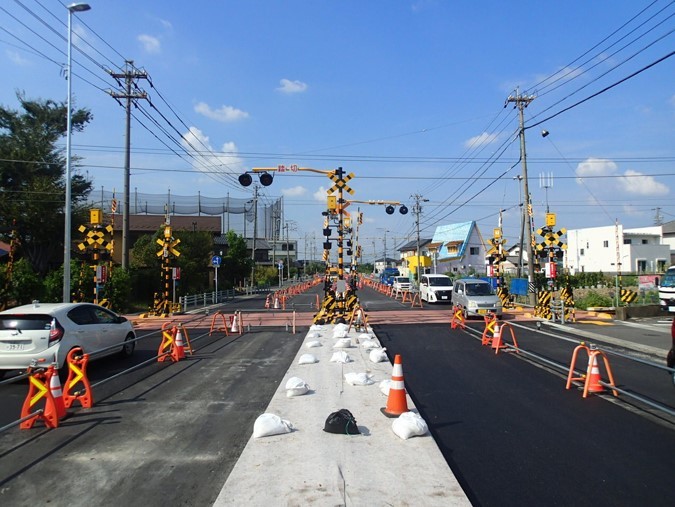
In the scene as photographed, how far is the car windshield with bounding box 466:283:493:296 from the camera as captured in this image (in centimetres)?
2273

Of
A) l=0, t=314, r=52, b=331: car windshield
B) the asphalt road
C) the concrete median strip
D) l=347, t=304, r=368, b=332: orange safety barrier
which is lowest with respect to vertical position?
the asphalt road

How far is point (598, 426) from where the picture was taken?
6.51m

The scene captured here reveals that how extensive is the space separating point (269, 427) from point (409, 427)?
164 cm

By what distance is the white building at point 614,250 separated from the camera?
56.1 meters

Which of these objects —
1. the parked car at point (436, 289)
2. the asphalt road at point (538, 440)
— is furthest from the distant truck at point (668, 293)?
the asphalt road at point (538, 440)

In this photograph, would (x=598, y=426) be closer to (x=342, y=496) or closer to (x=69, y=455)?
(x=342, y=496)

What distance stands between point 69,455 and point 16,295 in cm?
2015

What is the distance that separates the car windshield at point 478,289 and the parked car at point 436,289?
31.6 feet

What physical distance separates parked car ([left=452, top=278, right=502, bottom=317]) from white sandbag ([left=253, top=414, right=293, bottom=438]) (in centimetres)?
1658

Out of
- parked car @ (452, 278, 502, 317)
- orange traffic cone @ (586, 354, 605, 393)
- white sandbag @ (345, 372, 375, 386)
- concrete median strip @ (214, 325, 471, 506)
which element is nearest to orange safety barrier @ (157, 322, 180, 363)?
white sandbag @ (345, 372, 375, 386)

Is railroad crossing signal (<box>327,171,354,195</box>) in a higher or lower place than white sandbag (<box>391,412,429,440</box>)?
higher

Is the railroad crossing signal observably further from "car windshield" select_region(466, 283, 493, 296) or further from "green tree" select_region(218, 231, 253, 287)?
"green tree" select_region(218, 231, 253, 287)

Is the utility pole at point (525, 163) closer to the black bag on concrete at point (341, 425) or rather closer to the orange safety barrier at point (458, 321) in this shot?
the orange safety barrier at point (458, 321)

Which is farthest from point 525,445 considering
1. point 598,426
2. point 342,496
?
point 342,496
